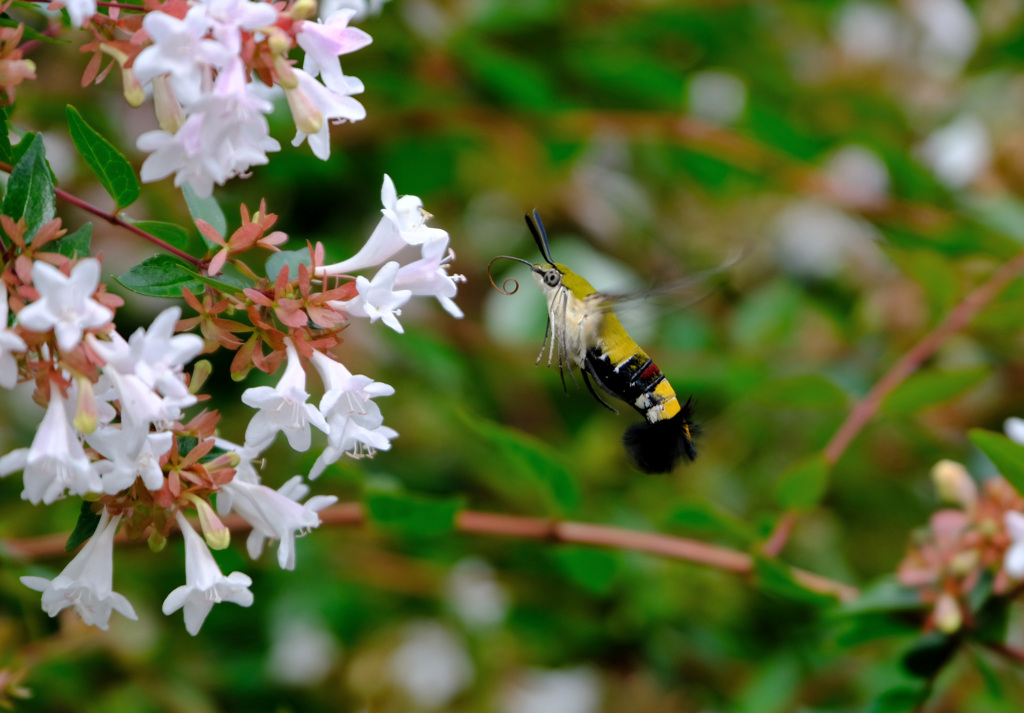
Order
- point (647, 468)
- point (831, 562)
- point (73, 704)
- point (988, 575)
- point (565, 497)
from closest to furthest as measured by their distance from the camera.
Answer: point (647, 468) → point (988, 575) → point (565, 497) → point (73, 704) → point (831, 562)

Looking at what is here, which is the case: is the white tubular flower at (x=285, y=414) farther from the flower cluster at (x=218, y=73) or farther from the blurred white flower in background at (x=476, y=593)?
the blurred white flower in background at (x=476, y=593)

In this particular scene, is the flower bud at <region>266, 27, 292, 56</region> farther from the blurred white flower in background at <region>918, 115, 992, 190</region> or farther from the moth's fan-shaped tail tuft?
the blurred white flower in background at <region>918, 115, 992, 190</region>

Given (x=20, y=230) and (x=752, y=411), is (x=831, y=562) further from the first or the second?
(x=20, y=230)

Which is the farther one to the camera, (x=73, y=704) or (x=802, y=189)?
(x=802, y=189)

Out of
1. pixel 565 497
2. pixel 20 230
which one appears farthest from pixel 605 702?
pixel 20 230

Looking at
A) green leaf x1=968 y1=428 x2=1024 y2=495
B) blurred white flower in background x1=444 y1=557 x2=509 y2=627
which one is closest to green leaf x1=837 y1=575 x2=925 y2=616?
green leaf x1=968 y1=428 x2=1024 y2=495

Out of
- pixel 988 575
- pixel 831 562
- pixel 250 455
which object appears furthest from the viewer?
pixel 831 562

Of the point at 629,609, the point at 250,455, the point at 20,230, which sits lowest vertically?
the point at 629,609

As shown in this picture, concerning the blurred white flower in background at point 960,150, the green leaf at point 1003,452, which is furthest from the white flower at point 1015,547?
the blurred white flower in background at point 960,150

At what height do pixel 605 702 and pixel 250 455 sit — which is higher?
pixel 250 455
